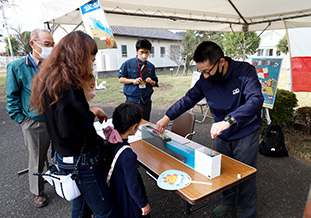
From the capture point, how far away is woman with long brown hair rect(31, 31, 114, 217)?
1074mm

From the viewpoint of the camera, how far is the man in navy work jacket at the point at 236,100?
1.60 metres

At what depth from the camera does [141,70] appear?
10.8ft

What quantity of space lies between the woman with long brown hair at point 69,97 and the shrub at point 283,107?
4.25 m

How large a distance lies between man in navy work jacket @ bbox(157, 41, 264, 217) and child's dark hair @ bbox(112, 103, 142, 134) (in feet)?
2.28

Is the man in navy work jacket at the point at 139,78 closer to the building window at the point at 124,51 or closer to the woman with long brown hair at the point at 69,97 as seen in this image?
the woman with long brown hair at the point at 69,97

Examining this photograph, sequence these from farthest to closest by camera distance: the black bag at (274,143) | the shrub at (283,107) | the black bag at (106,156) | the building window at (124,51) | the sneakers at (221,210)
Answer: the building window at (124,51) < the shrub at (283,107) < the black bag at (274,143) < the sneakers at (221,210) < the black bag at (106,156)

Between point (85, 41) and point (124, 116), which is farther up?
point (85, 41)

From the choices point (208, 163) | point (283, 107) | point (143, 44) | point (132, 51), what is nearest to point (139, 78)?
point (143, 44)

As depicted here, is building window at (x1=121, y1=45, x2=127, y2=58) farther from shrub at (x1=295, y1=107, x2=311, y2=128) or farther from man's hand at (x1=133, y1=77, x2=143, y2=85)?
shrub at (x1=295, y1=107, x2=311, y2=128)

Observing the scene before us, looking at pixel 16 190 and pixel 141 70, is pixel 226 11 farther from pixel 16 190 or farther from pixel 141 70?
pixel 16 190

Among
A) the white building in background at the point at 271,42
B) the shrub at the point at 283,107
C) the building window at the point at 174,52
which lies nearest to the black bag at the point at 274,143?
the shrub at the point at 283,107

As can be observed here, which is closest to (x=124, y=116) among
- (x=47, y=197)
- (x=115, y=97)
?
(x=47, y=197)

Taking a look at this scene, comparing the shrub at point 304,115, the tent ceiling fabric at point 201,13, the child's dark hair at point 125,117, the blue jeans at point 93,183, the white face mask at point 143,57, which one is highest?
the tent ceiling fabric at point 201,13

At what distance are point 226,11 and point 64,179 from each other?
12.7 feet
